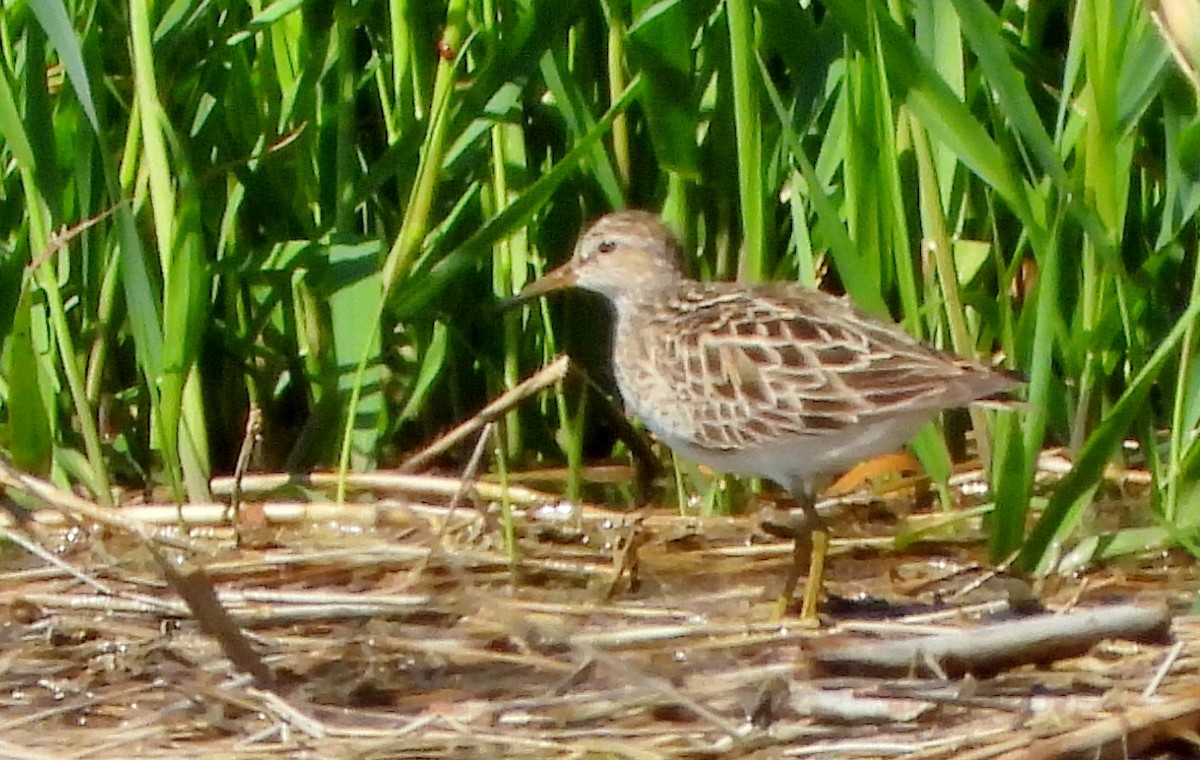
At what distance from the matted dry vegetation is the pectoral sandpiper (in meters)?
0.22

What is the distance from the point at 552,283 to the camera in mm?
4184

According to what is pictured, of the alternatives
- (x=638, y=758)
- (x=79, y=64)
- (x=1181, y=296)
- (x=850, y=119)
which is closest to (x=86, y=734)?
(x=638, y=758)

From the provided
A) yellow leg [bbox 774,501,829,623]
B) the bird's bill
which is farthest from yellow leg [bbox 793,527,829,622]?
the bird's bill

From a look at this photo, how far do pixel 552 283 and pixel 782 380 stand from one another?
686 mm

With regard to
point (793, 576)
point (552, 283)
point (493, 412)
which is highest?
point (552, 283)

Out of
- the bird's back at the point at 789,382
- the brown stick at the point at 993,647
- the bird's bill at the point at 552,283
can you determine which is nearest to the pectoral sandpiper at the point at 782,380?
the bird's back at the point at 789,382

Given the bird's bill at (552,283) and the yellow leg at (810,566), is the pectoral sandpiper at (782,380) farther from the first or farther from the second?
the bird's bill at (552,283)

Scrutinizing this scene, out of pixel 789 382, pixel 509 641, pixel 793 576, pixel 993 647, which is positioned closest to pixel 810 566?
pixel 793 576

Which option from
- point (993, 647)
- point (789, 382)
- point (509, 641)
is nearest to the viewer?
point (993, 647)

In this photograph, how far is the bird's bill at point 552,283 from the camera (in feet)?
13.7

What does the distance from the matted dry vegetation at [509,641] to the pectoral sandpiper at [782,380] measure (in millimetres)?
221

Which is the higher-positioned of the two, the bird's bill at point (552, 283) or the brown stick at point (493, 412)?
the bird's bill at point (552, 283)

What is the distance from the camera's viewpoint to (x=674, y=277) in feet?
13.6

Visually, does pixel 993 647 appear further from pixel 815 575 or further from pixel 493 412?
pixel 493 412
